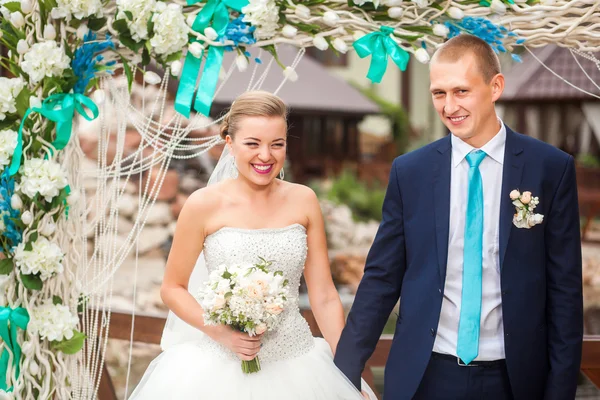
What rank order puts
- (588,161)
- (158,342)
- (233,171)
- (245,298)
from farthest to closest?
(588,161) → (158,342) → (233,171) → (245,298)

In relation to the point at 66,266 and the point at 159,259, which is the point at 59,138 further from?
the point at 159,259

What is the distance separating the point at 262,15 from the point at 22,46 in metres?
0.97

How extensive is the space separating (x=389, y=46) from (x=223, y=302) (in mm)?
1199

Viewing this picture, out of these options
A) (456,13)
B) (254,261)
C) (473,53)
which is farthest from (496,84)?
(254,261)

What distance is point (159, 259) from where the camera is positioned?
11555 mm

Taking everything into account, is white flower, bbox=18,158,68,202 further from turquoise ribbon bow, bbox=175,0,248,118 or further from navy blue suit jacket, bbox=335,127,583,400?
navy blue suit jacket, bbox=335,127,583,400

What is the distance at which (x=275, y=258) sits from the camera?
123 inches

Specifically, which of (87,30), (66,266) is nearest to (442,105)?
(87,30)

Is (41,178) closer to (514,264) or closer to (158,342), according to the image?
(158,342)

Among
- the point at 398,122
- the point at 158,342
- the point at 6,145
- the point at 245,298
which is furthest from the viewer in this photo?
the point at 398,122

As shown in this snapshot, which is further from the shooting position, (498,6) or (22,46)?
(22,46)

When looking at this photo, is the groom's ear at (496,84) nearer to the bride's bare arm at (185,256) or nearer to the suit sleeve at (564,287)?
the suit sleeve at (564,287)

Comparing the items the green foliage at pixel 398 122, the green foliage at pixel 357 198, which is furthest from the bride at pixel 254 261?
the green foliage at pixel 398 122

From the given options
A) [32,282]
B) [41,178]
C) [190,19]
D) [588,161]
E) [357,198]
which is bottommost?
[357,198]
